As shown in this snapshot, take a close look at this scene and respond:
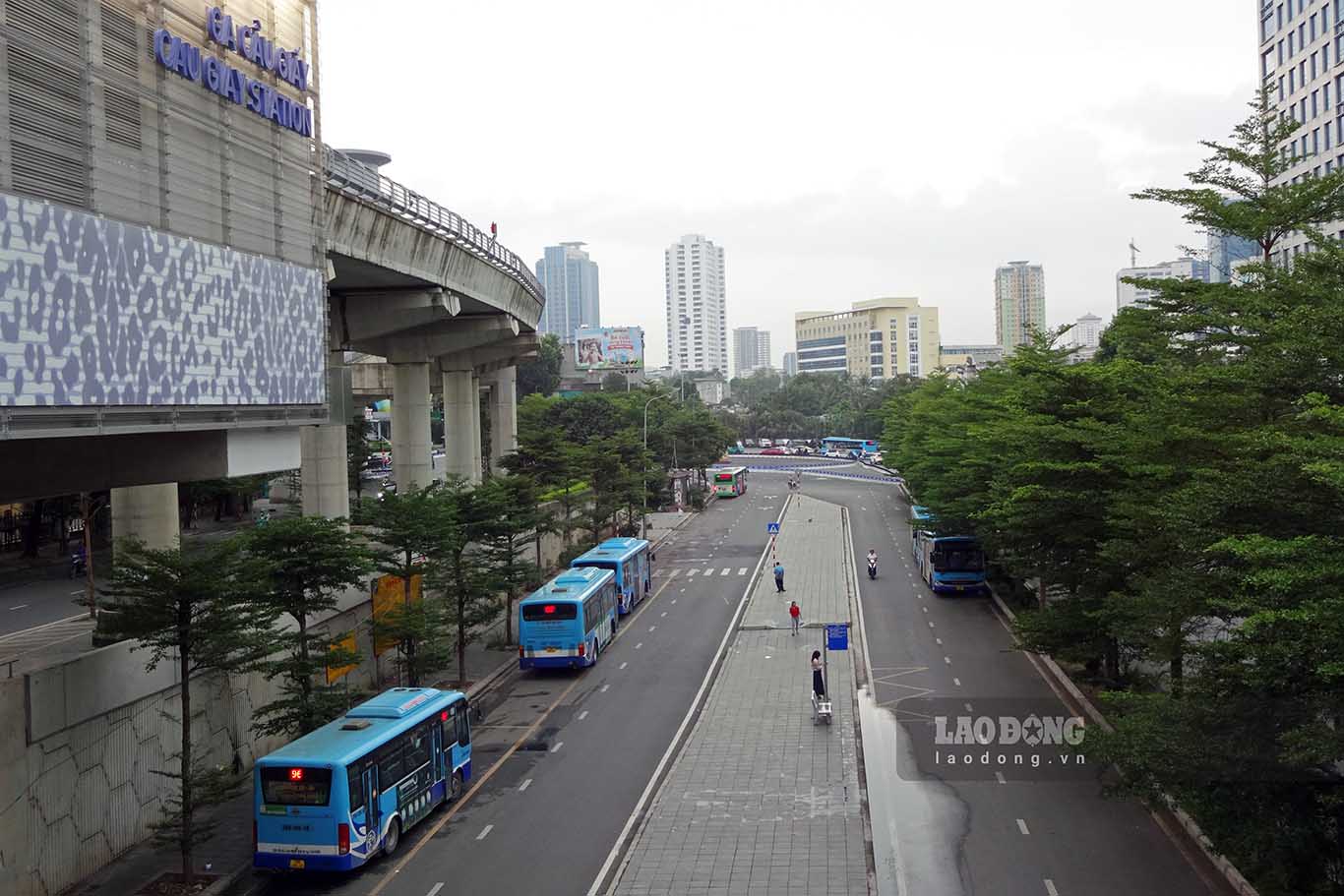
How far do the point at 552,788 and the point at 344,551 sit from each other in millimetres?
6284

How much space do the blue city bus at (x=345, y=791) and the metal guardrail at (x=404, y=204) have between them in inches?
525

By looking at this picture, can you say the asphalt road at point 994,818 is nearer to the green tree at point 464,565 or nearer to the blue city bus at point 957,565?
the green tree at point 464,565

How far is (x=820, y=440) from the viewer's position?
522 ft

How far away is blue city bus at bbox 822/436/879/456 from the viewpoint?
139000mm

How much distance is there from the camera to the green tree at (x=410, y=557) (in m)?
24.8

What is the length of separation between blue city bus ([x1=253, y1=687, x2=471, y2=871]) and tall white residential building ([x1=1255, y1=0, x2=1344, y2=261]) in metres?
54.3

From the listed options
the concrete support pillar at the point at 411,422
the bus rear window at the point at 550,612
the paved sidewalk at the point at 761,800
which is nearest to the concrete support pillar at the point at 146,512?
the bus rear window at the point at 550,612

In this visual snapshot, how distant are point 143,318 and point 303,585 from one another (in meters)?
5.81

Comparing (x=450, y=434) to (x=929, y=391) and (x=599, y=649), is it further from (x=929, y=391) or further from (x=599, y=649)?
(x=929, y=391)

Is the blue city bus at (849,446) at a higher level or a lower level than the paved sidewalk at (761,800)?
higher

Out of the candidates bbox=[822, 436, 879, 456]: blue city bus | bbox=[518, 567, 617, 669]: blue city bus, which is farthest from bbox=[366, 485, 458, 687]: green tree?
bbox=[822, 436, 879, 456]: blue city bus

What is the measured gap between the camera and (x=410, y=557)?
27391mm

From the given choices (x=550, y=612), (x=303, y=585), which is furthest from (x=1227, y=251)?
(x=303, y=585)

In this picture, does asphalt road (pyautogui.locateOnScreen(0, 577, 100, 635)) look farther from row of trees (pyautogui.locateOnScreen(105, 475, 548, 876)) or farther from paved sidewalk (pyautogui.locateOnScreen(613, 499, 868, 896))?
paved sidewalk (pyautogui.locateOnScreen(613, 499, 868, 896))
